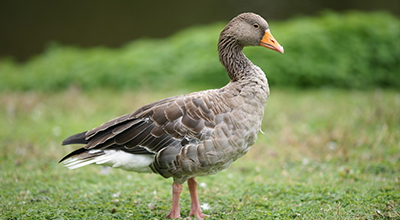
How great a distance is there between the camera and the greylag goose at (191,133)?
4.14 meters

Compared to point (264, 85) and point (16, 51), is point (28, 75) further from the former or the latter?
point (264, 85)

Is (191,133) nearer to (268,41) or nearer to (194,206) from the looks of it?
(194,206)

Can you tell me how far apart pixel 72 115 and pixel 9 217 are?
4800 mm

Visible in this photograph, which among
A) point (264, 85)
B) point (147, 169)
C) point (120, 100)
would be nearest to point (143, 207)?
point (147, 169)

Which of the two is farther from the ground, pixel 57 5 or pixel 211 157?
pixel 57 5

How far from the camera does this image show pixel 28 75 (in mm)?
12555

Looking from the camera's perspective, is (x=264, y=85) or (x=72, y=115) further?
(x=72, y=115)

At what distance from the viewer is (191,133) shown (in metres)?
4.16

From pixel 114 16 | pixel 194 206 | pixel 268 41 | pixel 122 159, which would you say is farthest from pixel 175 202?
pixel 114 16

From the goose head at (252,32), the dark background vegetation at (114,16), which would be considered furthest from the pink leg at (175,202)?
the dark background vegetation at (114,16)

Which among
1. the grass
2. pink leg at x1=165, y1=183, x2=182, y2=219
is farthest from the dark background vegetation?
pink leg at x1=165, y1=183, x2=182, y2=219

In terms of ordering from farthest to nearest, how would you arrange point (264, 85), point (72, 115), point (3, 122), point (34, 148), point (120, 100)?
point (120, 100)
point (72, 115)
point (3, 122)
point (34, 148)
point (264, 85)

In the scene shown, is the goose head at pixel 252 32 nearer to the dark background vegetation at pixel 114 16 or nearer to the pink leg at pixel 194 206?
the pink leg at pixel 194 206

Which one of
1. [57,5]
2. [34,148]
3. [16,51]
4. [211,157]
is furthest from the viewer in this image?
[57,5]
